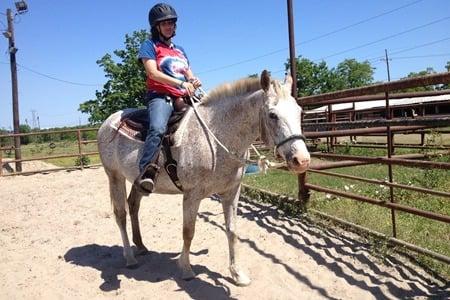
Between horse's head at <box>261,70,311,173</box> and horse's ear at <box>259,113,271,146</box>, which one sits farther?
horse's ear at <box>259,113,271,146</box>

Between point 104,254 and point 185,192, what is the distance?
70.7 inches

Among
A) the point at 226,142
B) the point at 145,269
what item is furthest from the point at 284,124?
the point at 145,269

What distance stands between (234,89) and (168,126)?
2.30ft

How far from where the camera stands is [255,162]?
3.43m

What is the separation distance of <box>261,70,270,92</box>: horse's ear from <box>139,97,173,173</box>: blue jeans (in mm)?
1035

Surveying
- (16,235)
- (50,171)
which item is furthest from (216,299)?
(50,171)

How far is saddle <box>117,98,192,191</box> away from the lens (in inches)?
141

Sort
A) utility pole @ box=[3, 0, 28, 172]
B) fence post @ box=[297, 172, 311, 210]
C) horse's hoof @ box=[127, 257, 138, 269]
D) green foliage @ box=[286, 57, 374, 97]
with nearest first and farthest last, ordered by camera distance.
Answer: horse's hoof @ box=[127, 257, 138, 269] → fence post @ box=[297, 172, 311, 210] → utility pole @ box=[3, 0, 28, 172] → green foliage @ box=[286, 57, 374, 97]

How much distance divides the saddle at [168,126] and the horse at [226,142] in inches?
1.7

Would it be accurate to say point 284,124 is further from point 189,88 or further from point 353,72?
point 353,72

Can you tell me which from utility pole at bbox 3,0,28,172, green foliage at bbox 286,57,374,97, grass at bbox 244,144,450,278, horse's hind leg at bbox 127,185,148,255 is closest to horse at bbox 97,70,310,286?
horse's hind leg at bbox 127,185,148,255

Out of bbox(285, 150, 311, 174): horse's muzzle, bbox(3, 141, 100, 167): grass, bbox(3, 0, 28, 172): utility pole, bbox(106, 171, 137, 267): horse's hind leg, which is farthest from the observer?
bbox(3, 141, 100, 167): grass

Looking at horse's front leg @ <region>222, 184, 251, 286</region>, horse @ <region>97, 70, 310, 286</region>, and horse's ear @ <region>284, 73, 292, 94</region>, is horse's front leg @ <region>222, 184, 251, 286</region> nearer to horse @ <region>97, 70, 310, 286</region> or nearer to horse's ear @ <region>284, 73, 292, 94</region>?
horse @ <region>97, 70, 310, 286</region>

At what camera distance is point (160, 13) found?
365 cm
